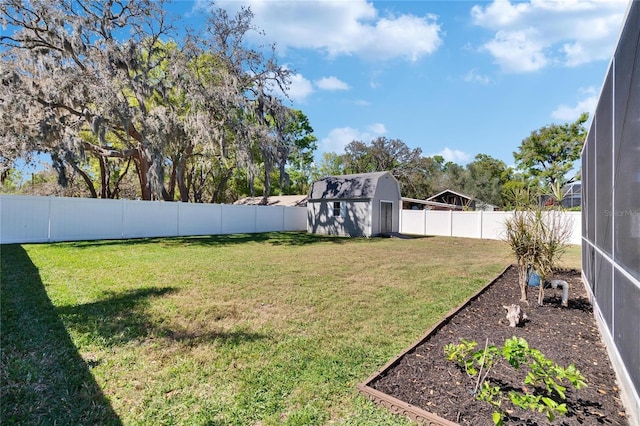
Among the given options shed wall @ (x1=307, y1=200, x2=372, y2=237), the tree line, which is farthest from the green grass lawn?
shed wall @ (x1=307, y1=200, x2=372, y2=237)

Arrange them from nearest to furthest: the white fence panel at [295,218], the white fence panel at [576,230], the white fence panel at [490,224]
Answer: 1. the white fence panel at [576,230]
2. the white fence panel at [490,224]
3. the white fence panel at [295,218]

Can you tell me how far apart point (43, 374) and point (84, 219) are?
430 inches

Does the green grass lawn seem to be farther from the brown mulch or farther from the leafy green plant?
the leafy green plant

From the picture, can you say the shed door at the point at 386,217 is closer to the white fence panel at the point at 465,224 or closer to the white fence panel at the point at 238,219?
the white fence panel at the point at 465,224

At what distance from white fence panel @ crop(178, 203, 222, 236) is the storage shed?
4948 mm

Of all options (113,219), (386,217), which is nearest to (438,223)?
(386,217)

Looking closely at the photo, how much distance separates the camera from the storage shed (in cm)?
1543

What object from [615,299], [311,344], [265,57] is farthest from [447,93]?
[311,344]

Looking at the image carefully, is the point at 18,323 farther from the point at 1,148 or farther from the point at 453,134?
the point at 453,134

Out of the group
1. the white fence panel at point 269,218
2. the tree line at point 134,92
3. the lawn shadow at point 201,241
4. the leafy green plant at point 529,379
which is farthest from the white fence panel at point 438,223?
the leafy green plant at point 529,379

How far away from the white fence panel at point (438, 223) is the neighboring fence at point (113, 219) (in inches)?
341

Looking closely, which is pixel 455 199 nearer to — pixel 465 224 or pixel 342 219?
pixel 465 224

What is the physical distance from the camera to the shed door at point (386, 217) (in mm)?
16141

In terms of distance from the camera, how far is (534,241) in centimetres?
470
